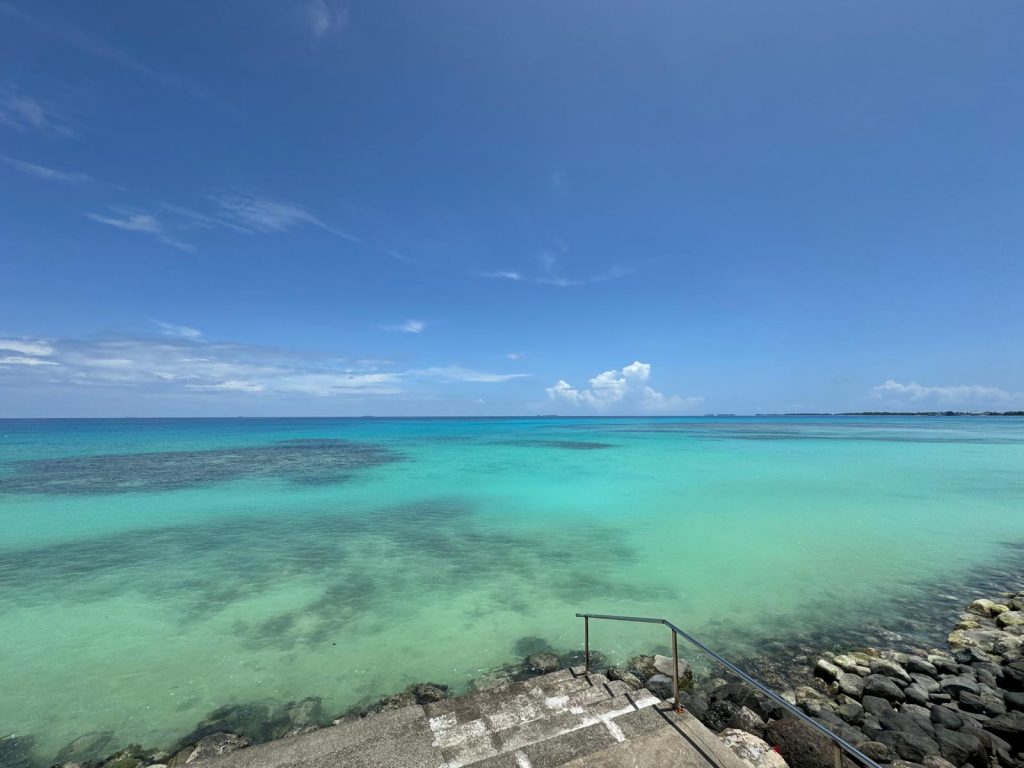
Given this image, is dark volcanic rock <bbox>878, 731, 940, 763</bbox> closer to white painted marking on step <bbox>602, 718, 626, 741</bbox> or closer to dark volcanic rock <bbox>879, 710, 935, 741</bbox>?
dark volcanic rock <bbox>879, 710, 935, 741</bbox>

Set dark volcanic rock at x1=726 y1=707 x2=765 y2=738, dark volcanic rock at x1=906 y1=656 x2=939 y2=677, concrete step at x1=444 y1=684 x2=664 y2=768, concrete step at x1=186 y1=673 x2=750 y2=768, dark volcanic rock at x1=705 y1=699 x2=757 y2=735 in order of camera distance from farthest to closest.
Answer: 1. dark volcanic rock at x1=906 y1=656 x2=939 y2=677
2. dark volcanic rock at x1=705 y1=699 x2=757 y2=735
3. dark volcanic rock at x1=726 y1=707 x2=765 y2=738
4. concrete step at x1=444 y1=684 x2=664 y2=768
5. concrete step at x1=186 y1=673 x2=750 y2=768

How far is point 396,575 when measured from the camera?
10.9 meters

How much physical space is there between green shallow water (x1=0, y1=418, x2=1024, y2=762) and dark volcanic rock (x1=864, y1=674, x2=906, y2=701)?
1661mm

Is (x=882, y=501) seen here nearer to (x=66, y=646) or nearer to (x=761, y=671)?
(x=761, y=671)

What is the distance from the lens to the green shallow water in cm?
688

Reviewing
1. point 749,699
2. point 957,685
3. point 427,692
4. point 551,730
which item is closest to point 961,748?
point 957,685

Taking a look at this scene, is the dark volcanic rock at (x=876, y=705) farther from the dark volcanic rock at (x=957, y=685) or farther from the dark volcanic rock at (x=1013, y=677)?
the dark volcanic rock at (x=1013, y=677)

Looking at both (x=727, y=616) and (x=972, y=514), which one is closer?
(x=727, y=616)

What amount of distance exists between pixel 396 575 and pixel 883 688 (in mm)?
9363

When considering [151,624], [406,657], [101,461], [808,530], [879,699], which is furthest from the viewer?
[101,461]

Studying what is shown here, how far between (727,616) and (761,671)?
80.1 inches

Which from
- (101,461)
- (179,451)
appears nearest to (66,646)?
(101,461)

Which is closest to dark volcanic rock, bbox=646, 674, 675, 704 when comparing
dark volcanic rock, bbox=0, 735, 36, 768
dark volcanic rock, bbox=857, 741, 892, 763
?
dark volcanic rock, bbox=857, 741, 892, 763

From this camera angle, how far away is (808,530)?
14.6 metres
